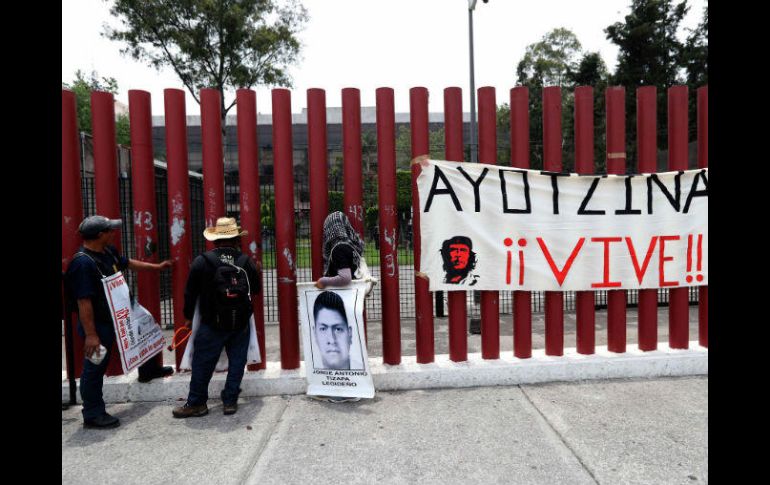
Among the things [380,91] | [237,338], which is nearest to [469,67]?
[380,91]

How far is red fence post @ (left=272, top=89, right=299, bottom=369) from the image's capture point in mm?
4562

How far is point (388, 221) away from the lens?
4.70 meters

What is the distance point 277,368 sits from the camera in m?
4.72

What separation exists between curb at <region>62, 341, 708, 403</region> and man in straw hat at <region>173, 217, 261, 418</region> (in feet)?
1.29

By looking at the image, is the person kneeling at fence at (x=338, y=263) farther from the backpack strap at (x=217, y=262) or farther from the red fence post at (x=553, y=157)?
the red fence post at (x=553, y=157)

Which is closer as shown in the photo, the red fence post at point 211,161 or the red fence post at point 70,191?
the red fence post at point 70,191

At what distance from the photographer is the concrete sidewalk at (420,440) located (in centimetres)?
307

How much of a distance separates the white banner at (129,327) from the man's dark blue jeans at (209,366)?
53cm

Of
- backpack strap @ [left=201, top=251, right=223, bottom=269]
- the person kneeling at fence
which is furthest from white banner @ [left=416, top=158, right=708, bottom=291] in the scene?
backpack strap @ [left=201, top=251, right=223, bottom=269]

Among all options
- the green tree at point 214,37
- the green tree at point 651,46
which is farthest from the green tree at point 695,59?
the green tree at point 214,37

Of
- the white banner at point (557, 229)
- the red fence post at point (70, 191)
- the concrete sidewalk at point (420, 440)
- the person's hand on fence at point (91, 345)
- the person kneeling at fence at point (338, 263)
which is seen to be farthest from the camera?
the white banner at point (557, 229)

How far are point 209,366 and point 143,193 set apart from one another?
5.84ft


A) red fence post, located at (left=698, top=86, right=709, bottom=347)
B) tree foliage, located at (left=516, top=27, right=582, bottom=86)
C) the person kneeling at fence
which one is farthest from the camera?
tree foliage, located at (left=516, top=27, right=582, bottom=86)

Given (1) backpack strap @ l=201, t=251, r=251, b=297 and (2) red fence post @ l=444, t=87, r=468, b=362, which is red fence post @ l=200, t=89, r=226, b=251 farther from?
(2) red fence post @ l=444, t=87, r=468, b=362
